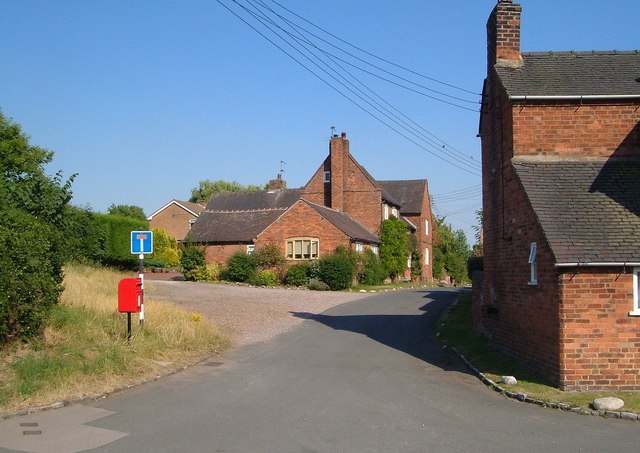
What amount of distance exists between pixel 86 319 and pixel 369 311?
1410 cm

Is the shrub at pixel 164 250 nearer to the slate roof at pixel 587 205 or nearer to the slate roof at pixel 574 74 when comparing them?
the slate roof at pixel 574 74

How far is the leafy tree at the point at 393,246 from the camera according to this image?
169 feet

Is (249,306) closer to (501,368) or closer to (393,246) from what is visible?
(501,368)

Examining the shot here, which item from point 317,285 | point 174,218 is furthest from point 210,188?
point 317,285

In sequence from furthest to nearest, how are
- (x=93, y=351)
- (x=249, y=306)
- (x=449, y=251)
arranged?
(x=449, y=251), (x=249, y=306), (x=93, y=351)

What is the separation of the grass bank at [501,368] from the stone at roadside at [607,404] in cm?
12

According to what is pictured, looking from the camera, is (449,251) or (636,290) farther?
(449,251)

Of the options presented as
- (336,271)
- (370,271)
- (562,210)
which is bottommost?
(370,271)

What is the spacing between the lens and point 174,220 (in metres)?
78.0

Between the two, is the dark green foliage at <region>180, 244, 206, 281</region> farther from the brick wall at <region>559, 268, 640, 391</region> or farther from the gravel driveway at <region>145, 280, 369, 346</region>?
the brick wall at <region>559, 268, 640, 391</region>

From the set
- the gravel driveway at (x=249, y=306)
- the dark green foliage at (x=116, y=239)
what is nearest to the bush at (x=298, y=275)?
the gravel driveway at (x=249, y=306)

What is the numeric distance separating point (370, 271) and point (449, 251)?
2522cm

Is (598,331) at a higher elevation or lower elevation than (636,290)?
lower

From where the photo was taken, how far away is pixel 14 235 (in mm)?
12211
